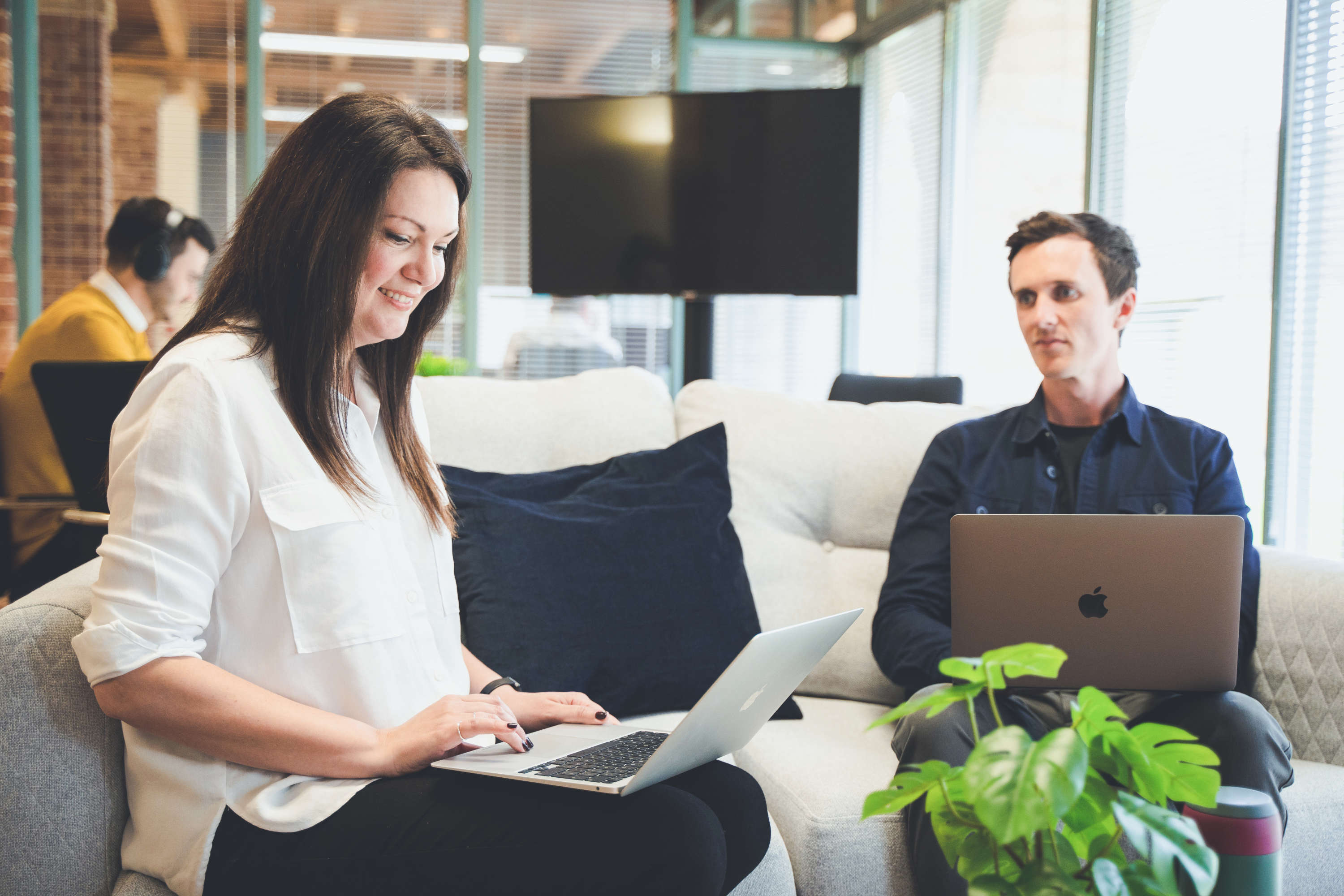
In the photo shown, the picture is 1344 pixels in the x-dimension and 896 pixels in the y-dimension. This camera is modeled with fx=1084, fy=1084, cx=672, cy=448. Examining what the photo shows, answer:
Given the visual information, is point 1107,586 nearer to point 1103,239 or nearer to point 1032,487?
point 1032,487

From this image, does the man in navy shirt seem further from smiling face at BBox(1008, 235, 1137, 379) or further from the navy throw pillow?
the navy throw pillow

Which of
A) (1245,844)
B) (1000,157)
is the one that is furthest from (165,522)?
A: (1000,157)

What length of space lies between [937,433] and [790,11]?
393cm

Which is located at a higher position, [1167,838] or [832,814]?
[1167,838]

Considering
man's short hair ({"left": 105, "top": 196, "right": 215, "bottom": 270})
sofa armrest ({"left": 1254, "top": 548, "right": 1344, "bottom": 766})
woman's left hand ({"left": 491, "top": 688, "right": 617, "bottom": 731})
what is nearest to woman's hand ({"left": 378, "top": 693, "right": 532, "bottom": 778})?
woman's left hand ({"left": 491, "top": 688, "right": 617, "bottom": 731})

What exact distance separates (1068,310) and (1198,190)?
146 cm

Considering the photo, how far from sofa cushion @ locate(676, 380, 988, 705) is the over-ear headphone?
5.97 feet

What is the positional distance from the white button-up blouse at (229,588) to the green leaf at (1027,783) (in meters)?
0.70

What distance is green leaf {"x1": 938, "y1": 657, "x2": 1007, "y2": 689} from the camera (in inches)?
27.8

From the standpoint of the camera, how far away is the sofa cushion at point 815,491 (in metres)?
2.05

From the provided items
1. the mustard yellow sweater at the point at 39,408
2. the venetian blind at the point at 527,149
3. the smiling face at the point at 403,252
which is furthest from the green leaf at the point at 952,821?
the venetian blind at the point at 527,149

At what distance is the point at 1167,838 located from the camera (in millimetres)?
644

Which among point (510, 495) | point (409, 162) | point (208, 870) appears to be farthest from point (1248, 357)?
point (208, 870)

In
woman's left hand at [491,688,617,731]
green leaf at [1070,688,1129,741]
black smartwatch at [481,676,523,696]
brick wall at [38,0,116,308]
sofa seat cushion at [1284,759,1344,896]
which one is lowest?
sofa seat cushion at [1284,759,1344,896]
